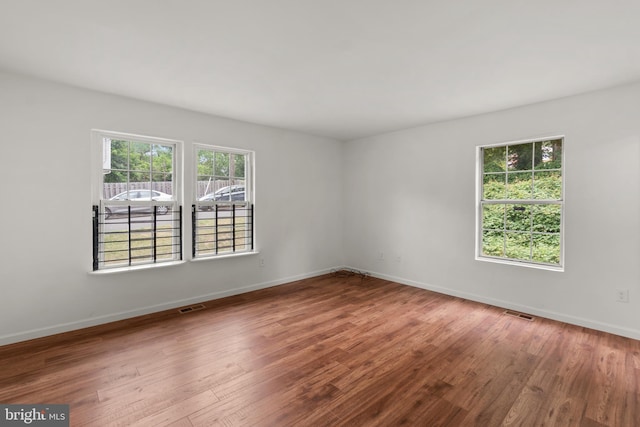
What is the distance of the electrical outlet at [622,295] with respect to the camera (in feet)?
9.61

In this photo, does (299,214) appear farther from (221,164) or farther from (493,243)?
(493,243)

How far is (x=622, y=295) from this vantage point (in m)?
2.95

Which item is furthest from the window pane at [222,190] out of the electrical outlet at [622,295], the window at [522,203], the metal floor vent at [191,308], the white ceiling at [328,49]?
the electrical outlet at [622,295]

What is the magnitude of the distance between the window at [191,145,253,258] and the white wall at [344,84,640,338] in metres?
2.04

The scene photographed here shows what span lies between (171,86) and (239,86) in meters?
0.69

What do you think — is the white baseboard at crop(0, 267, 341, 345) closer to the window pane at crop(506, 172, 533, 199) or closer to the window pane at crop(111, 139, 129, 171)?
the window pane at crop(111, 139, 129, 171)

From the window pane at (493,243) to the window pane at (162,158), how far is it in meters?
4.23

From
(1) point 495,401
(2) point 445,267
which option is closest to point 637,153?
(2) point 445,267

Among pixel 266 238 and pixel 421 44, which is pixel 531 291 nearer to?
pixel 421 44

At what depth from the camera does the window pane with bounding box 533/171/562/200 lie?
134 inches

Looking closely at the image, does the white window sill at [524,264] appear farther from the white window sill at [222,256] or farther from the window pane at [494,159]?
the white window sill at [222,256]

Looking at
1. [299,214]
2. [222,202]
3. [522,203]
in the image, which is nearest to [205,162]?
[222,202]

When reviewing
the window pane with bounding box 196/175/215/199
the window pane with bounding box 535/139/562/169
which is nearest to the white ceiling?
the window pane with bounding box 535/139/562/169

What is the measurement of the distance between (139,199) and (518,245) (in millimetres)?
4670
